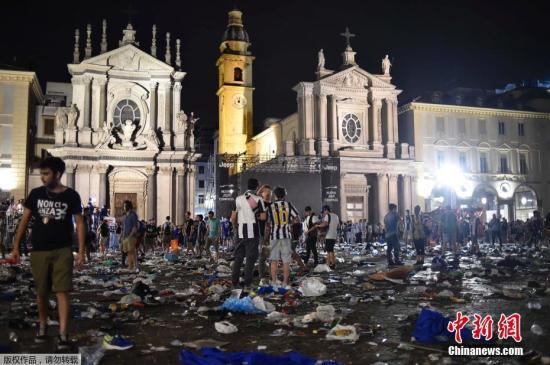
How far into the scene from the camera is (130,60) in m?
38.3

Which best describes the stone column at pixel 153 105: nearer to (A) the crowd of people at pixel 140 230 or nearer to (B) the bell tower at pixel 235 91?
(B) the bell tower at pixel 235 91

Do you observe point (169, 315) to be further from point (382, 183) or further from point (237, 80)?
point (237, 80)

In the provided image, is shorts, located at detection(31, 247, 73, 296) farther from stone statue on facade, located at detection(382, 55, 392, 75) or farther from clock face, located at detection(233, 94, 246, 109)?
clock face, located at detection(233, 94, 246, 109)

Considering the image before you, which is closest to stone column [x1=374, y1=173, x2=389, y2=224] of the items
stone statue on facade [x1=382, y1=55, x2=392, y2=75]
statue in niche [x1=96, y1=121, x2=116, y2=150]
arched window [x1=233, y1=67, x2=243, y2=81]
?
stone statue on facade [x1=382, y1=55, x2=392, y2=75]

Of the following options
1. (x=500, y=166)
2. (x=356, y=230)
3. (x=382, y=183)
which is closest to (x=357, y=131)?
(x=382, y=183)

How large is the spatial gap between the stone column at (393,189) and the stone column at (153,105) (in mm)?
19672

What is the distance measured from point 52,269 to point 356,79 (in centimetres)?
4129

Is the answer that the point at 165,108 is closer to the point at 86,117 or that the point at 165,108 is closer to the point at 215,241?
the point at 86,117

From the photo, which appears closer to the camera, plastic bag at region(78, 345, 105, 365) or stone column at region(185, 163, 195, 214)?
plastic bag at region(78, 345, 105, 365)

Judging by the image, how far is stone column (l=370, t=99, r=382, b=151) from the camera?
142 feet

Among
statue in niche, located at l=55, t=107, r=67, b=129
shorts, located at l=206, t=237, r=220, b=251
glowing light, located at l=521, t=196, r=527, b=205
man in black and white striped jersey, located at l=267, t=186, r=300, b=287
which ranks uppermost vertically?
statue in niche, located at l=55, t=107, r=67, b=129

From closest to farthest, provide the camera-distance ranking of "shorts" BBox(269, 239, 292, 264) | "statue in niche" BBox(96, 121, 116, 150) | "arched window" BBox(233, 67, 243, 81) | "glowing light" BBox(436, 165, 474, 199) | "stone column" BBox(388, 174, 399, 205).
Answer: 1. "shorts" BBox(269, 239, 292, 264)
2. "statue in niche" BBox(96, 121, 116, 150)
3. "stone column" BBox(388, 174, 399, 205)
4. "glowing light" BBox(436, 165, 474, 199)
5. "arched window" BBox(233, 67, 243, 81)

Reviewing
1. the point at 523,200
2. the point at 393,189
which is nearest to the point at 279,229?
the point at 393,189

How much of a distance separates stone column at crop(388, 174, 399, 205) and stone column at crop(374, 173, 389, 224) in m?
0.36
